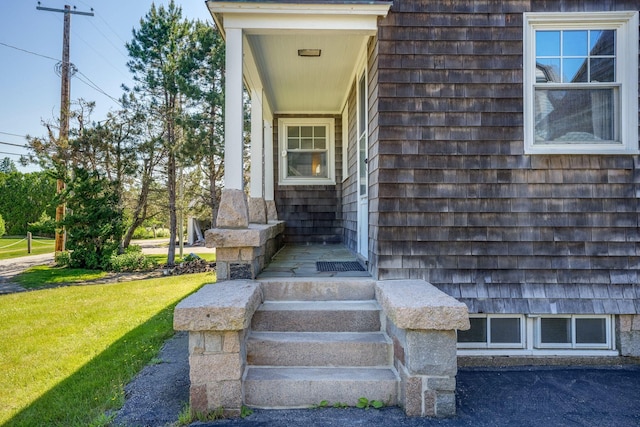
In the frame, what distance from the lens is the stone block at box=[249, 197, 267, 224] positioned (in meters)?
4.24

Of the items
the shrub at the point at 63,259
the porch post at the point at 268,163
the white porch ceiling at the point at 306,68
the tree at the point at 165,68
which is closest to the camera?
the white porch ceiling at the point at 306,68

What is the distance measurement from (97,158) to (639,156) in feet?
Result: 41.0

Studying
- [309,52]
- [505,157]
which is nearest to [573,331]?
[505,157]

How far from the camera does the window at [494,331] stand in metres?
3.13

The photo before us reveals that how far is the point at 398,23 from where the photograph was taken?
3057 millimetres

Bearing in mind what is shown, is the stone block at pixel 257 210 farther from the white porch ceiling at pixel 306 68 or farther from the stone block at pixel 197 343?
the stone block at pixel 197 343

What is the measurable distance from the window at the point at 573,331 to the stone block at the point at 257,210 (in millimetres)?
2988

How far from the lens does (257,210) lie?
4289 mm

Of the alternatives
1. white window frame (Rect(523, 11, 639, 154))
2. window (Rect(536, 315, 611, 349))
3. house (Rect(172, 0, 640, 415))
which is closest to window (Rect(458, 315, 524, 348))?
house (Rect(172, 0, 640, 415))

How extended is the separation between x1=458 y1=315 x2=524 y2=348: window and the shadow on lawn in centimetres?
276

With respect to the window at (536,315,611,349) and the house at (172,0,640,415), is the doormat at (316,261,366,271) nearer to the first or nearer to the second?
the house at (172,0,640,415)

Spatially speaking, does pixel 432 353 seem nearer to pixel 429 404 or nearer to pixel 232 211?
pixel 429 404

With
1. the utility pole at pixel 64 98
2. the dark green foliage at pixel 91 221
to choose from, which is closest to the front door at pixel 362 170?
the dark green foliage at pixel 91 221

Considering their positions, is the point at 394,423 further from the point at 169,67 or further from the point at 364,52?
the point at 169,67
